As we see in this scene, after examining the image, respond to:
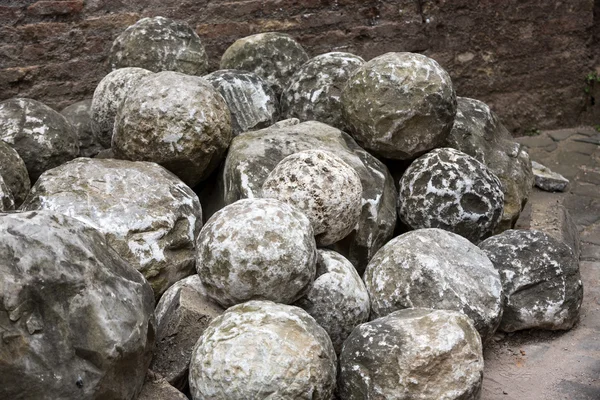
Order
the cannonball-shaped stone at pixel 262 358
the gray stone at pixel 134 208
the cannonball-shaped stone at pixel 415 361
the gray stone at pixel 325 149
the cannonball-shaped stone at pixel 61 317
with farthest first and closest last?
the gray stone at pixel 325 149 < the gray stone at pixel 134 208 < the cannonball-shaped stone at pixel 415 361 < the cannonball-shaped stone at pixel 262 358 < the cannonball-shaped stone at pixel 61 317

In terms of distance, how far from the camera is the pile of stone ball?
3.23 meters

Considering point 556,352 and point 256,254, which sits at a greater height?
point 256,254

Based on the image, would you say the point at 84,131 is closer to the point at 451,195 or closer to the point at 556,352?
the point at 451,195

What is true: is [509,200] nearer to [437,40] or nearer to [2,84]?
[437,40]

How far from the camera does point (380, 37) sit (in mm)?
6891

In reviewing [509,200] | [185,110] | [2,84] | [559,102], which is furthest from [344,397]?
[559,102]

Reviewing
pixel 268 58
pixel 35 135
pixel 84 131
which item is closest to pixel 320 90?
pixel 268 58

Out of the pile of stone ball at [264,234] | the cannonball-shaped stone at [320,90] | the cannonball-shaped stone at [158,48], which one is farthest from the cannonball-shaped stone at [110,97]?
the cannonball-shaped stone at [320,90]

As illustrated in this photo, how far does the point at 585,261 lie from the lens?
5.48 meters

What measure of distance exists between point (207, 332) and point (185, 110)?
131 centimetres

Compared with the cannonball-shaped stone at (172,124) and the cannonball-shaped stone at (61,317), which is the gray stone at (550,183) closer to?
the cannonball-shaped stone at (172,124)

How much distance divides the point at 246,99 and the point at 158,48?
0.65 metres

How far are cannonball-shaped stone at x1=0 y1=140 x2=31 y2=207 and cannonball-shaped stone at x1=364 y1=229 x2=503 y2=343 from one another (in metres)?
1.68

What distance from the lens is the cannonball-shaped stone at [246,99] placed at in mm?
5160
